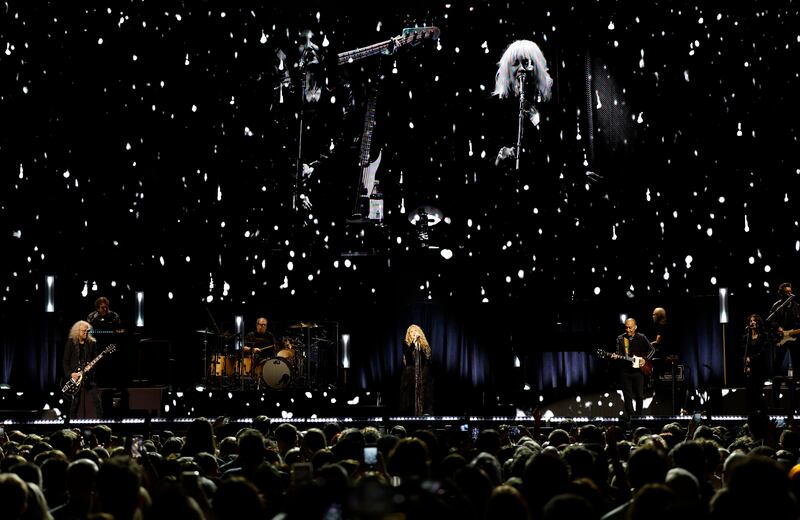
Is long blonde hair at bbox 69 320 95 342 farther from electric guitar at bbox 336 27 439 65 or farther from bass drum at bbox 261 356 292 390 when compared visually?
electric guitar at bbox 336 27 439 65

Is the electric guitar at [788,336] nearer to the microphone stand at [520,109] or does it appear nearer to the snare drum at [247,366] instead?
the microphone stand at [520,109]

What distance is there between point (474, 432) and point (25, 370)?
9.85 meters

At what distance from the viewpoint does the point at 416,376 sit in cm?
1593

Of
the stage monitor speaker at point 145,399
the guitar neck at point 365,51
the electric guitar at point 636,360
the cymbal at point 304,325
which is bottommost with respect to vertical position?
the stage monitor speaker at point 145,399

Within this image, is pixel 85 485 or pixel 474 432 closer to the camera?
pixel 85 485

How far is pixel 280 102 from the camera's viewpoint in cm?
1820

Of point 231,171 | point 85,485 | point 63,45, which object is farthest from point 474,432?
point 63,45

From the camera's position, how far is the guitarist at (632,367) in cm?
1444

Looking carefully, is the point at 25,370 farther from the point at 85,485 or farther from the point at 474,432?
the point at 85,485

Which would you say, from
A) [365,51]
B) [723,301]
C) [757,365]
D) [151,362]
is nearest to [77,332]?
[151,362]

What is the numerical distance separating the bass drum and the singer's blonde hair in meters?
6.12

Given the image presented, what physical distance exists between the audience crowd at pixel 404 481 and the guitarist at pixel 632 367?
6252 mm

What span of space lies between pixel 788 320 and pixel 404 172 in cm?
720

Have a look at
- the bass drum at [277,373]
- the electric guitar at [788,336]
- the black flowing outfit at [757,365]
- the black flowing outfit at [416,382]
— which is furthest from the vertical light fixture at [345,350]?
the electric guitar at [788,336]
